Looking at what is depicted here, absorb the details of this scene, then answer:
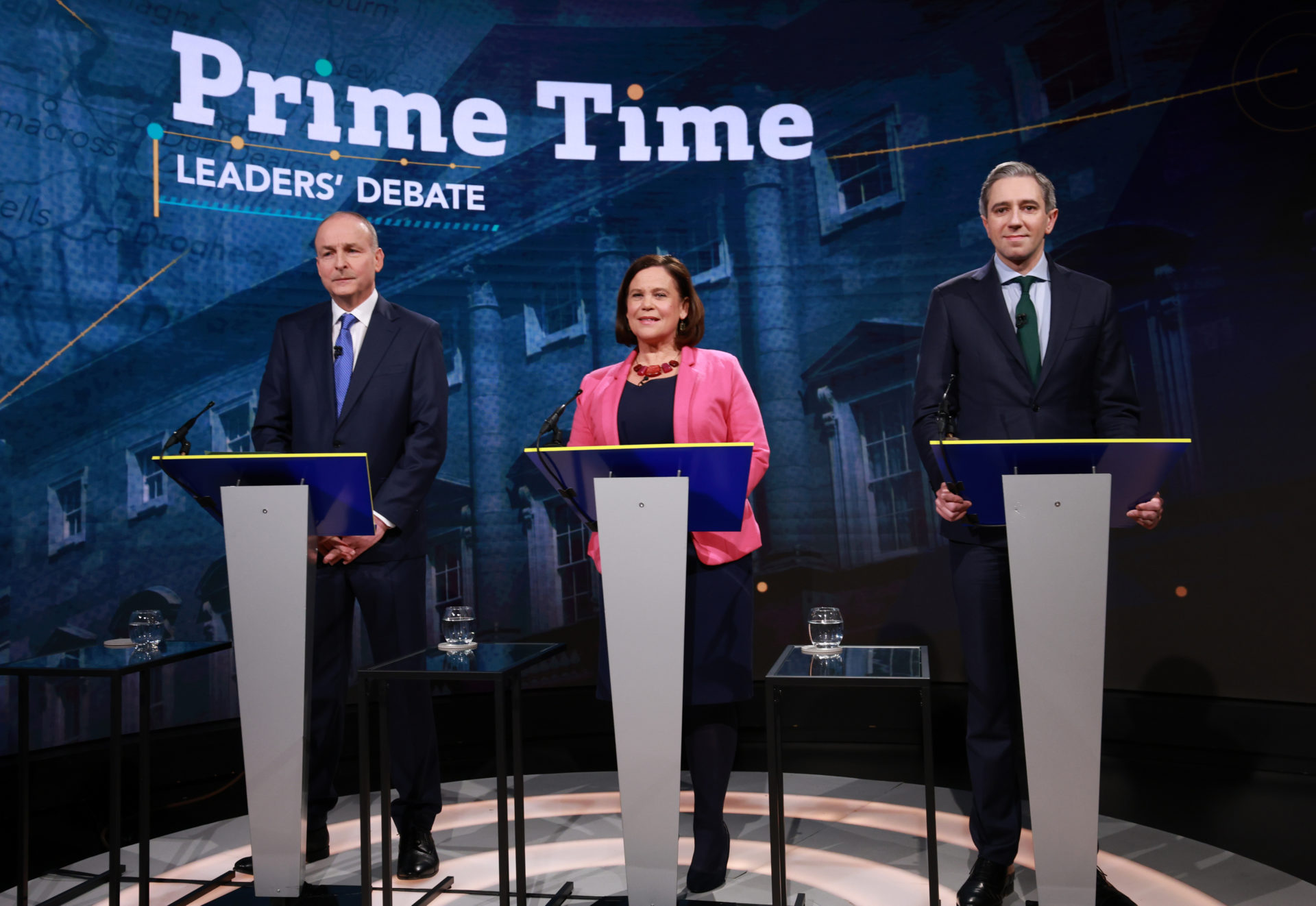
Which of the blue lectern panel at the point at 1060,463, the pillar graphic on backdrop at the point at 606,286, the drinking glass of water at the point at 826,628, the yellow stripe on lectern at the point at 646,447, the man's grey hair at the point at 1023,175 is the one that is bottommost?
the drinking glass of water at the point at 826,628

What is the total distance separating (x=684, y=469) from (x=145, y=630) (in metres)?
1.71

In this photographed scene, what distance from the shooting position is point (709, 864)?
2680 mm

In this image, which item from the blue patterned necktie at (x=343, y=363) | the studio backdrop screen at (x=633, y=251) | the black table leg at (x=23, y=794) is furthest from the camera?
the studio backdrop screen at (x=633, y=251)

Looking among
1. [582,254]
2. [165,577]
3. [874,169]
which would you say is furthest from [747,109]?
[165,577]

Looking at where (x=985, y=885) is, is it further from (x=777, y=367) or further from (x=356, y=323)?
(x=777, y=367)

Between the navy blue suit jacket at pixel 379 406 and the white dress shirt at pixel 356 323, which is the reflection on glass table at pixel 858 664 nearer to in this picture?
the navy blue suit jacket at pixel 379 406

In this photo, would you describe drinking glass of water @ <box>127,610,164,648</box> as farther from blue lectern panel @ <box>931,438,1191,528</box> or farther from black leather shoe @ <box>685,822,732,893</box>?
blue lectern panel @ <box>931,438,1191,528</box>

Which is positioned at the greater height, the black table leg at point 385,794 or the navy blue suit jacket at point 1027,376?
the navy blue suit jacket at point 1027,376

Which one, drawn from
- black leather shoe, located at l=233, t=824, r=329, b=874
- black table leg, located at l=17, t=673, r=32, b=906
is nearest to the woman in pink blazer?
Answer: black leather shoe, located at l=233, t=824, r=329, b=874

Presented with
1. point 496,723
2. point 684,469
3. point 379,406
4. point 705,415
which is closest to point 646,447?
point 684,469

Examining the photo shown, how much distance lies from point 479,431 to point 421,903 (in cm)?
242

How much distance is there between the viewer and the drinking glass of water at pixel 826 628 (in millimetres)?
2385

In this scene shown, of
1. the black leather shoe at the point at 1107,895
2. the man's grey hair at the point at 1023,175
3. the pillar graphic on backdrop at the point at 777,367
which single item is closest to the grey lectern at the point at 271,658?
the man's grey hair at the point at 1023,175

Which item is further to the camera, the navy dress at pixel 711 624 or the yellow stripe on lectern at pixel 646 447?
the navy dress at pixel 711 624
